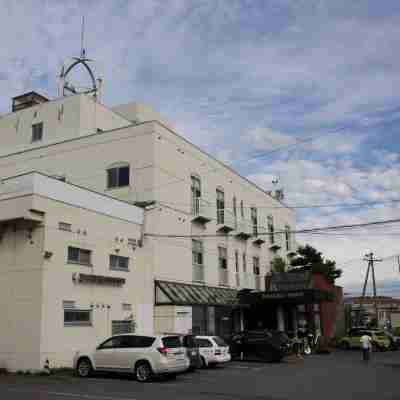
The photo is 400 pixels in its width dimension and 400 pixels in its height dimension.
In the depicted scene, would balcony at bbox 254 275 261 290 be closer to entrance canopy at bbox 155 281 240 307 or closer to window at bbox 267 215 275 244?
window at bbox 267 215 275 244

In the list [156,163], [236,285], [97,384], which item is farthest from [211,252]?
[97,384]

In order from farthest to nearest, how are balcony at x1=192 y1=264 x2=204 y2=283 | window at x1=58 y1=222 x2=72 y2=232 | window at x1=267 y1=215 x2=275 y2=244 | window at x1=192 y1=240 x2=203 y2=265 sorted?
window at x1=267 y1=215 x2=275 y2=244
window at x1=192 y1=240 x2=203 y2=265
balcony at x1=192 y1=264 x2=204 y2=283
window at x1=58 y1=222 x2=72 y2=232

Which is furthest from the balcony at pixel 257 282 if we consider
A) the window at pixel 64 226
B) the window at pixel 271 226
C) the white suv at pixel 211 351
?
the window at pixel 64 226

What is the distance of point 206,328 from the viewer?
102 feet

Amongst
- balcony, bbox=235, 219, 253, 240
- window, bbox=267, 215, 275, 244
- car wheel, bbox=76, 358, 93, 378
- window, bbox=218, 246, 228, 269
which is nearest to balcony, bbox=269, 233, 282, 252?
window, bbox=267, 215, 275, 244

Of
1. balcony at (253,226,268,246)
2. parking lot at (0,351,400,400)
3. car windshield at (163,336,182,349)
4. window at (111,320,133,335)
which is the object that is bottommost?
parking lot at (0,351,400,400)

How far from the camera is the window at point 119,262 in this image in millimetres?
25328

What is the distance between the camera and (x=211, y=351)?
22.9 metres

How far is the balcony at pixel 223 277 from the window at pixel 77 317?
13.9m

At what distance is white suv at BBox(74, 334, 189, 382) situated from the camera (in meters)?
17.8

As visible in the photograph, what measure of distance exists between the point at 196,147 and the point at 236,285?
10.4 meters

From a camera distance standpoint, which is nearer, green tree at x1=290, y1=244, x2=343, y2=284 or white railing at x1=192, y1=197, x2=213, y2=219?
white railing at x1=192, y1=197, x2=213, y2=219

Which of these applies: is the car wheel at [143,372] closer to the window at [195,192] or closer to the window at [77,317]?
the window at [77,317]

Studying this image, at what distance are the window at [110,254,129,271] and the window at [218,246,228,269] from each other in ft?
35.4
